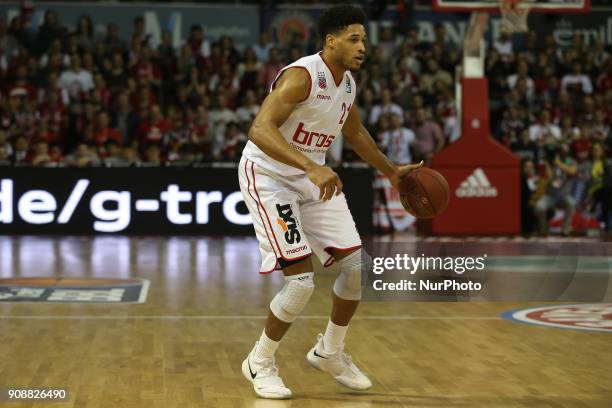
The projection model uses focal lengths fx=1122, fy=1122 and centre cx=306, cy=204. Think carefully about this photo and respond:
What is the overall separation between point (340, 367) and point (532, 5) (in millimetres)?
10656

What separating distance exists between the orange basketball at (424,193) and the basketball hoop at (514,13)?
9.75m

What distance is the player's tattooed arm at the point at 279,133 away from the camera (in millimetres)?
5234

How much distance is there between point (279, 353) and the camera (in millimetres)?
→ 6832

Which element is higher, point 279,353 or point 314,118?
point 314,118

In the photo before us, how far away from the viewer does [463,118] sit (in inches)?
642

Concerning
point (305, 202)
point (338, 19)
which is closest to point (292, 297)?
point (305, 202)

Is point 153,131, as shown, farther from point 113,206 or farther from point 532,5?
point 532,5

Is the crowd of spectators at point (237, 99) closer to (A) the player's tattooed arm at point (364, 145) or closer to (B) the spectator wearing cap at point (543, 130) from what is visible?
(B) the spectator wearing cap at point (543, 130)

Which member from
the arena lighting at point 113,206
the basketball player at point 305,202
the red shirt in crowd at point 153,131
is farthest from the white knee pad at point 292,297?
Answer: the red shirt in crowd at point 153,131

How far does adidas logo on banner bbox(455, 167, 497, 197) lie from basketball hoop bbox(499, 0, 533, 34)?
2120 millimetres

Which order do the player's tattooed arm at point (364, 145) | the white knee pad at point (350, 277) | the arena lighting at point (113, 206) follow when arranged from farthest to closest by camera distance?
the arena lighting at point (113, 206) → the player's tattooed arm at point (364, 145) → the white knee pad at point (350, 277)

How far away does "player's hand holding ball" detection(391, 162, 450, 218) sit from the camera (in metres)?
6.09

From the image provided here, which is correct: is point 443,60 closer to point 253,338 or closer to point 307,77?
point 253,338

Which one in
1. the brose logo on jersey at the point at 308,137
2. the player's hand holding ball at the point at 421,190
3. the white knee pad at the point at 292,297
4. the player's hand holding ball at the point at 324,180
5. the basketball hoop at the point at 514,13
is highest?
the basketball hoop at the point at 514,13
